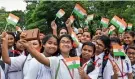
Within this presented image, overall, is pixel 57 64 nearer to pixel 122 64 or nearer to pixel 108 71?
pixel 108 71

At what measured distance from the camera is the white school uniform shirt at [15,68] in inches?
192

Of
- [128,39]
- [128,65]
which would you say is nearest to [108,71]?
[128,65]

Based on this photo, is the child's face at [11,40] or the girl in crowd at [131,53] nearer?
the child's face at [11,40]

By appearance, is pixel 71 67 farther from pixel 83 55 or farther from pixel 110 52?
pixel 110 52

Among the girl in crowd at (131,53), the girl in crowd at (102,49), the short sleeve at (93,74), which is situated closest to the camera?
the short sleeve at (93,74)

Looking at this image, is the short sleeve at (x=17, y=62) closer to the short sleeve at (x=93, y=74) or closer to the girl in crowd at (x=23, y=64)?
the girl in crowd at (x=23, y=64)

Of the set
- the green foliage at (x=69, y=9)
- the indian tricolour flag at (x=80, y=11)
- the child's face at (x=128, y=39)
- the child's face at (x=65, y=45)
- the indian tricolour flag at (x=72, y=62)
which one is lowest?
the indian tricolour flag at (x=72, y=62)

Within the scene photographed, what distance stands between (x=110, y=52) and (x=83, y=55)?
35.8 inches

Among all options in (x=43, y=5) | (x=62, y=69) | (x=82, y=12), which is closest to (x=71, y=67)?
(x=62, y=69)

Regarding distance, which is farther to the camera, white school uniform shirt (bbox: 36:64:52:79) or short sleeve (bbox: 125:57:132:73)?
short sleeve (bbox: 125:57:132:73)

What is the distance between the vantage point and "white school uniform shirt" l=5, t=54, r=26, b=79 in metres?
4.88

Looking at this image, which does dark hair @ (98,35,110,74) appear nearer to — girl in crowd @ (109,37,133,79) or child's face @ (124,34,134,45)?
girl in crowd @ (109,37,133,79)

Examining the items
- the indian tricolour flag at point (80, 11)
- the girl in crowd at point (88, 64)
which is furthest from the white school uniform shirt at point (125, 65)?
the indian tricolour flag at point (80, 11)

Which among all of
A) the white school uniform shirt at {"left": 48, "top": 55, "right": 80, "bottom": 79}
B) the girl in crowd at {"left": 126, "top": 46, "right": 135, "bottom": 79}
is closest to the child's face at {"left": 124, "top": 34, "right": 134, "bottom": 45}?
the girl in crowd at {"left": 126, "top": 46, "right": 135, "bottom": 79}
